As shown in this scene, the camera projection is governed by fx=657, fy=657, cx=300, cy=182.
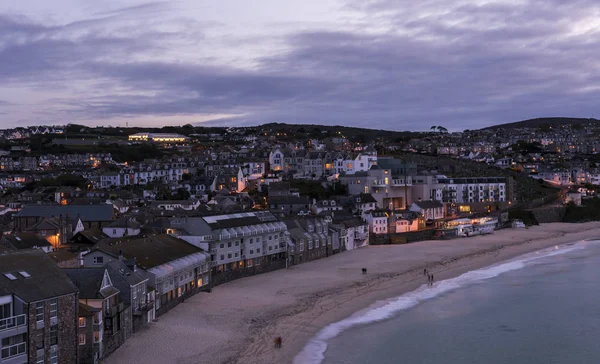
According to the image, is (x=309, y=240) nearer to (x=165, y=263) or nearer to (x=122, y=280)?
(x=165, y=263)

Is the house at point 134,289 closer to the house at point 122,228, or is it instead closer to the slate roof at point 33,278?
the slate roof at point 33,278

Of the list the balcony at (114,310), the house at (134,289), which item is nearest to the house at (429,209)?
the house at (134,289)

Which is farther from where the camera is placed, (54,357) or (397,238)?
(397,238)

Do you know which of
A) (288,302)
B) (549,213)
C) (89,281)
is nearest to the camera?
(89,281)

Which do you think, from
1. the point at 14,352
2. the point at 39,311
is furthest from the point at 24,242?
the point at 14,352

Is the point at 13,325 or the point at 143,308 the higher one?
the point at 13,325
